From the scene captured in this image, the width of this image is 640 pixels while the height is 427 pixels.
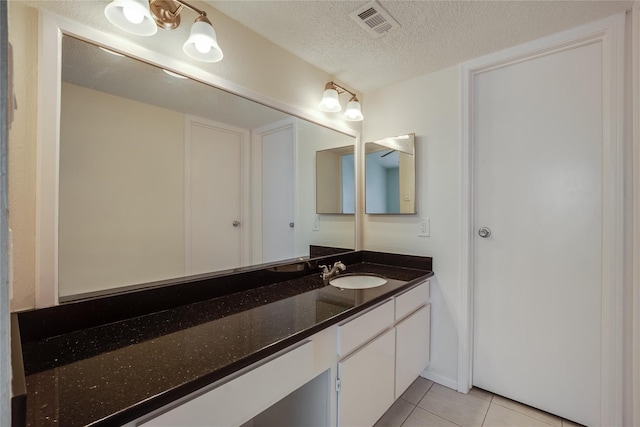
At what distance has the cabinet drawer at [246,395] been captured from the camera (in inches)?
28.9

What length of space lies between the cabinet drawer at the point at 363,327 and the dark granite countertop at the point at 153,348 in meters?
0.07

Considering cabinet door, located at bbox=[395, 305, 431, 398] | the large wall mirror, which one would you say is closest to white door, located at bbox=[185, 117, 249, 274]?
the large wall mirror

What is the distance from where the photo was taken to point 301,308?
4.05 feet

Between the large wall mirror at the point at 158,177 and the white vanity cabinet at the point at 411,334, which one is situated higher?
the large wall mirror at the point at 158,177

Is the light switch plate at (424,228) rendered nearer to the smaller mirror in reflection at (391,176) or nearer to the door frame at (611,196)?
the smaller mirror in reflection at (391,176)

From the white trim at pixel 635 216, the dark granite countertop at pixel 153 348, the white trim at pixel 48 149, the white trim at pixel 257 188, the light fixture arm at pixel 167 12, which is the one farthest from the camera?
the white trim at pixel 257 188

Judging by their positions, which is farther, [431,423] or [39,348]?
[431,423]

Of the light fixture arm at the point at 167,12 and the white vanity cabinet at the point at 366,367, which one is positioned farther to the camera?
the white vanity cabinet at the point at 366,367

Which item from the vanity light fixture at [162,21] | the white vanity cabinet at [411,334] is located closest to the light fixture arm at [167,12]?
the vanity light fixture at [162,21]

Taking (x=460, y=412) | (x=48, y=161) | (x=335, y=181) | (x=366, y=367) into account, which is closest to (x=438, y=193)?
(x=335, y=181)

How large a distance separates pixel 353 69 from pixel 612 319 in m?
2.05

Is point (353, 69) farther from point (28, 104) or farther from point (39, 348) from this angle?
point (39, 348)

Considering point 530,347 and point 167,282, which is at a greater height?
point 167,282

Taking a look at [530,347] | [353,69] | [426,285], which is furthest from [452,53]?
[530,347]
